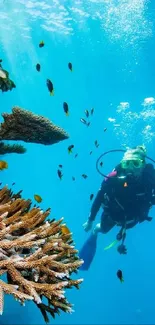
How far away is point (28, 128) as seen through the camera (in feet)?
12.3

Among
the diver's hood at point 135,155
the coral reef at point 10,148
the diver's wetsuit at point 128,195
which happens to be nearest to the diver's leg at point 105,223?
the diver's wetsuit at point 128,195

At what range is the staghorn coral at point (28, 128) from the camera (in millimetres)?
3578

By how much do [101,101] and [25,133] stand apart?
3707 cm

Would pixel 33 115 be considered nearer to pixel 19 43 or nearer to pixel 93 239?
pixel 93 239

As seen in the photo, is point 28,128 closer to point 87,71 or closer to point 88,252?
point 88,252

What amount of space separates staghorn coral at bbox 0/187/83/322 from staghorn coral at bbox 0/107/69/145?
109 cm

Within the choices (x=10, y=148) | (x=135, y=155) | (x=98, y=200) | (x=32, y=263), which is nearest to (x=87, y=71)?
(x=98, y=200)

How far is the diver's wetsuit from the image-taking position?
418 inches

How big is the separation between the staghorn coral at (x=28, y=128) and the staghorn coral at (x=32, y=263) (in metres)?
1.09

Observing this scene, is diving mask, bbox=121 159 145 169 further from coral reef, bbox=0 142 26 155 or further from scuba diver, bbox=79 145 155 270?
coral reef, bbox=0 142 26 155

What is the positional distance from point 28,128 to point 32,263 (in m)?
1.80

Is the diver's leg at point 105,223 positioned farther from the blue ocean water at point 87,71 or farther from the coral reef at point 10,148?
the blue ocean water at point 87,71

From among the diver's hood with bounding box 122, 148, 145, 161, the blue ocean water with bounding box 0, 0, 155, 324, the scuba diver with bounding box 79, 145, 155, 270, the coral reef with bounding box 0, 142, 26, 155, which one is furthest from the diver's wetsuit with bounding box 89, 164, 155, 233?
the blue ocean water with bounding box 0, 0, 155, 324

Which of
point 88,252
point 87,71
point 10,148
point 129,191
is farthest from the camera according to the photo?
point 87,71
